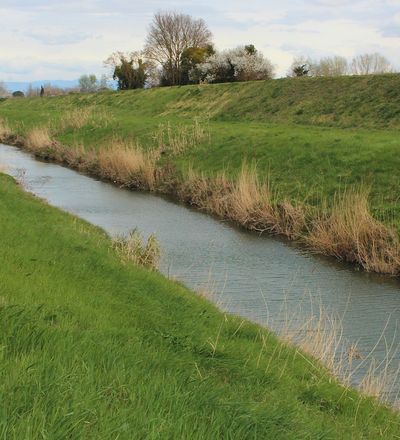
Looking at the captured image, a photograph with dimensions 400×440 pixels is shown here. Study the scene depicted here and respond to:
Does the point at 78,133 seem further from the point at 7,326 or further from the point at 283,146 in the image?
the point at 7,326

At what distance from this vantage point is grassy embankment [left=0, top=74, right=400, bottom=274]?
14.0 meters

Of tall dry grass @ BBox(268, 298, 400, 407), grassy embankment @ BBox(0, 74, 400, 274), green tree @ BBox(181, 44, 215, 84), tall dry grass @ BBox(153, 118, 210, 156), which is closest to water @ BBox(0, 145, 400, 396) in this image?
tall dry grass @ BBox(268, 298, 400, 407)

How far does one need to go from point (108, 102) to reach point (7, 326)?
172 feet

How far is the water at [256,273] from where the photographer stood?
9598 mm

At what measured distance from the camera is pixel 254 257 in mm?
13594

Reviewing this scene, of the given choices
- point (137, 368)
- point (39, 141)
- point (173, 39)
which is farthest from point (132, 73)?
point (137, 368)

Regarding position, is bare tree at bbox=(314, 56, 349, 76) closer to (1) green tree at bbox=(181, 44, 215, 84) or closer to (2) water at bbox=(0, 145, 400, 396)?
(1) green tree at bbox=(181, 44, 215, 84)

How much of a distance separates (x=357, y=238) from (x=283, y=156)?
771cm

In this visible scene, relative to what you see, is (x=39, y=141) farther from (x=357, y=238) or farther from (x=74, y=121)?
(x=357, y=238)

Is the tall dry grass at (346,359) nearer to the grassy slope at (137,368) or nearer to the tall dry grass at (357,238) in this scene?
the grassy slope at (137,368)

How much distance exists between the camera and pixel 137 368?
13.0 ft

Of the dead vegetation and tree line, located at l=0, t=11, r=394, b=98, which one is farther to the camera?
tree line, located at l=0, t=11, r=394, b=98

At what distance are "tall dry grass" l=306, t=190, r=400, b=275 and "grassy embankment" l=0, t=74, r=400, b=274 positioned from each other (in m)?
0.02

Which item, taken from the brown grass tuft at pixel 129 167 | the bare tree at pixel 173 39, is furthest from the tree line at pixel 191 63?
the brown grass tuft at pixel 129 167
